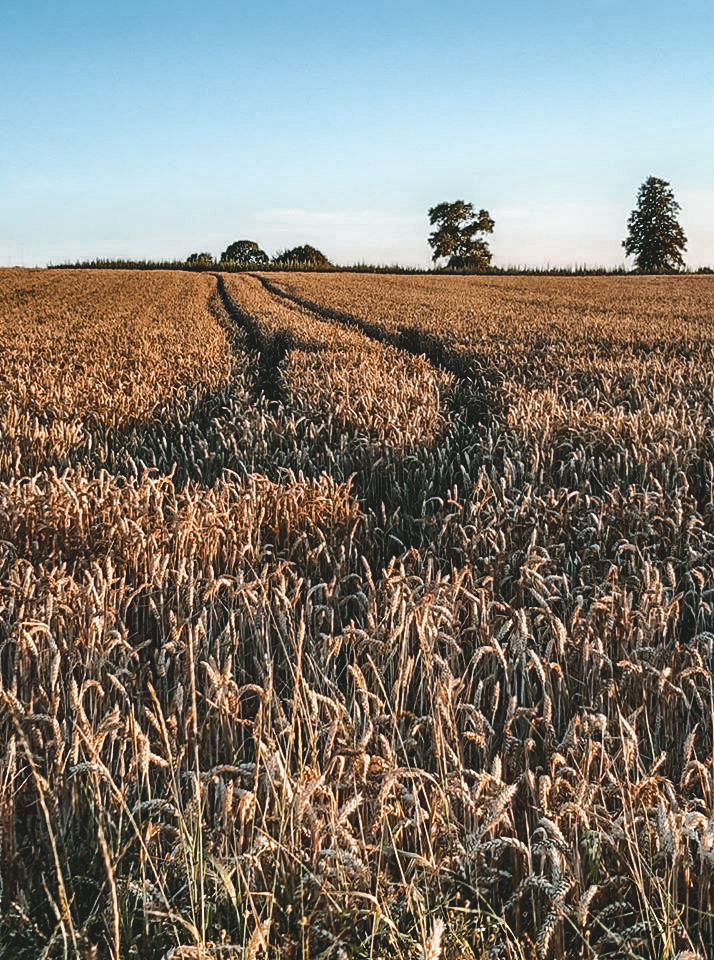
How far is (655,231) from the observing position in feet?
241

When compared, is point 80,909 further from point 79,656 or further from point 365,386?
point 365,386

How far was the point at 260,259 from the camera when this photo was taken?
107 m

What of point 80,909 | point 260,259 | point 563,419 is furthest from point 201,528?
point 260,259

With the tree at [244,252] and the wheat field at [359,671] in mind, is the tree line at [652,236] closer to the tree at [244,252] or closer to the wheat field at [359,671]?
the tree at [244,252]

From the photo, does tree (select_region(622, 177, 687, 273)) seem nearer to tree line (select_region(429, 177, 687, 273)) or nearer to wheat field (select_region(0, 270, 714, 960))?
tree line (select_region(429, 177, 687, 273))

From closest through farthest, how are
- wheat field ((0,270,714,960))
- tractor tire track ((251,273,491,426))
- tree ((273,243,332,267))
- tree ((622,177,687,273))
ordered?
wheat field ((0,270,714,960))
tractor tire track ((251,273,491,426))
tree ((622,177,687,273))
tree ((273,243,332,267))

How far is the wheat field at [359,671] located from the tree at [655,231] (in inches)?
2696

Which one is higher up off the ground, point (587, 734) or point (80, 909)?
point (587, 734)

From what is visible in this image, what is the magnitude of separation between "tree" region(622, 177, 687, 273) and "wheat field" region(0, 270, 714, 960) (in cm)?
6847

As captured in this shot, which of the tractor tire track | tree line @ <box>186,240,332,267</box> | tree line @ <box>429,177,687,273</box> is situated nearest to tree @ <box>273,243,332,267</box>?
tree line @ <box>186,240,332,267</box>

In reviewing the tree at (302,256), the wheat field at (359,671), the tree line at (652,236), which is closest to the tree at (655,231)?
the tree line at (652,236)

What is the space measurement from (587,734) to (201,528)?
2.27 metres

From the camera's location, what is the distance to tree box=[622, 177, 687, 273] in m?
73.0

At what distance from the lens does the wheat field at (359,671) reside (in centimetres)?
189
